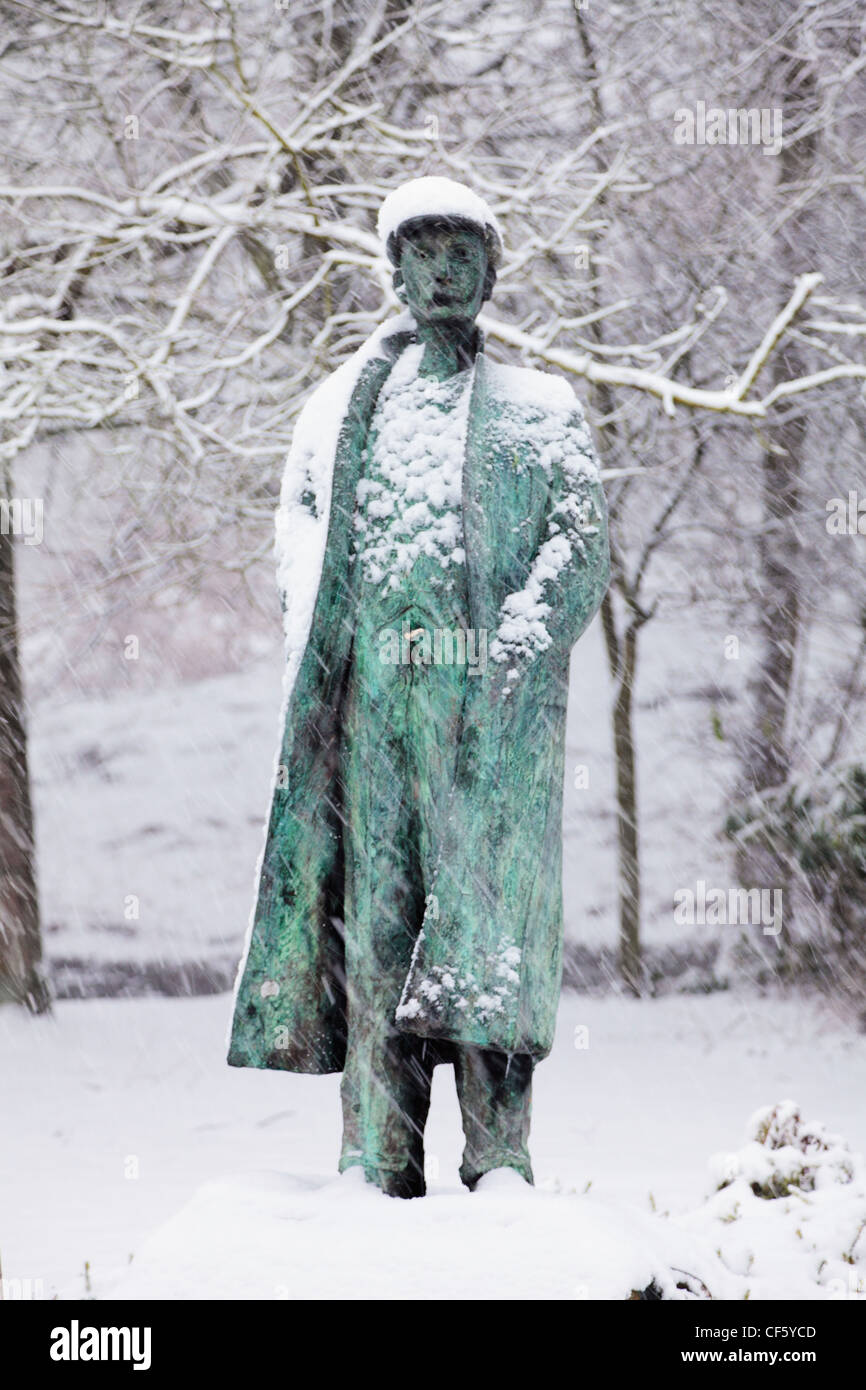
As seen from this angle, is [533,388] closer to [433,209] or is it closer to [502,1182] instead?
[433,209]

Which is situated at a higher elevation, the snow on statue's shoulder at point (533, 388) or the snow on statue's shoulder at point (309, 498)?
the snow on statue's shoulder at point (533, 388)

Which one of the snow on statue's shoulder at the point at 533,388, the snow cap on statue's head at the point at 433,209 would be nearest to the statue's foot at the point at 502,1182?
the snow on statue's shoulder at the point at 533,388

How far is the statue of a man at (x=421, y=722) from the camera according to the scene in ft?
10.8

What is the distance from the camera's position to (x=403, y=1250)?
2.92m

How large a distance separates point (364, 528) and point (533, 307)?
779 cm

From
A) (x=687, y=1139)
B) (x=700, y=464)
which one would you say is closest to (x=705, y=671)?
(x=700, y=464)

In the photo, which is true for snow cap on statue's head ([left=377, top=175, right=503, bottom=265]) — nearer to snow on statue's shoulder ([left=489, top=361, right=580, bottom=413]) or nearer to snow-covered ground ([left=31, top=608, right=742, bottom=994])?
snow on statue's shoulder ([left=489, top=361, right=580, bottom=413])

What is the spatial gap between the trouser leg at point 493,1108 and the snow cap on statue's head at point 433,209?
1707mm

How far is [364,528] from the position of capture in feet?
11.3

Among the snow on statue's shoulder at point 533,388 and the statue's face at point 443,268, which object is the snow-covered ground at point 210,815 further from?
the statue's face at point 443,268

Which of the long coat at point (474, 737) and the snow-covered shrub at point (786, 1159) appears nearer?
the long coat at point (474, 737)

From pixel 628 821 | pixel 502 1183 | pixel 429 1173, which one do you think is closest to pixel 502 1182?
pixel 502 1183

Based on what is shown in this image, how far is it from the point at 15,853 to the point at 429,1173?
7.15m
